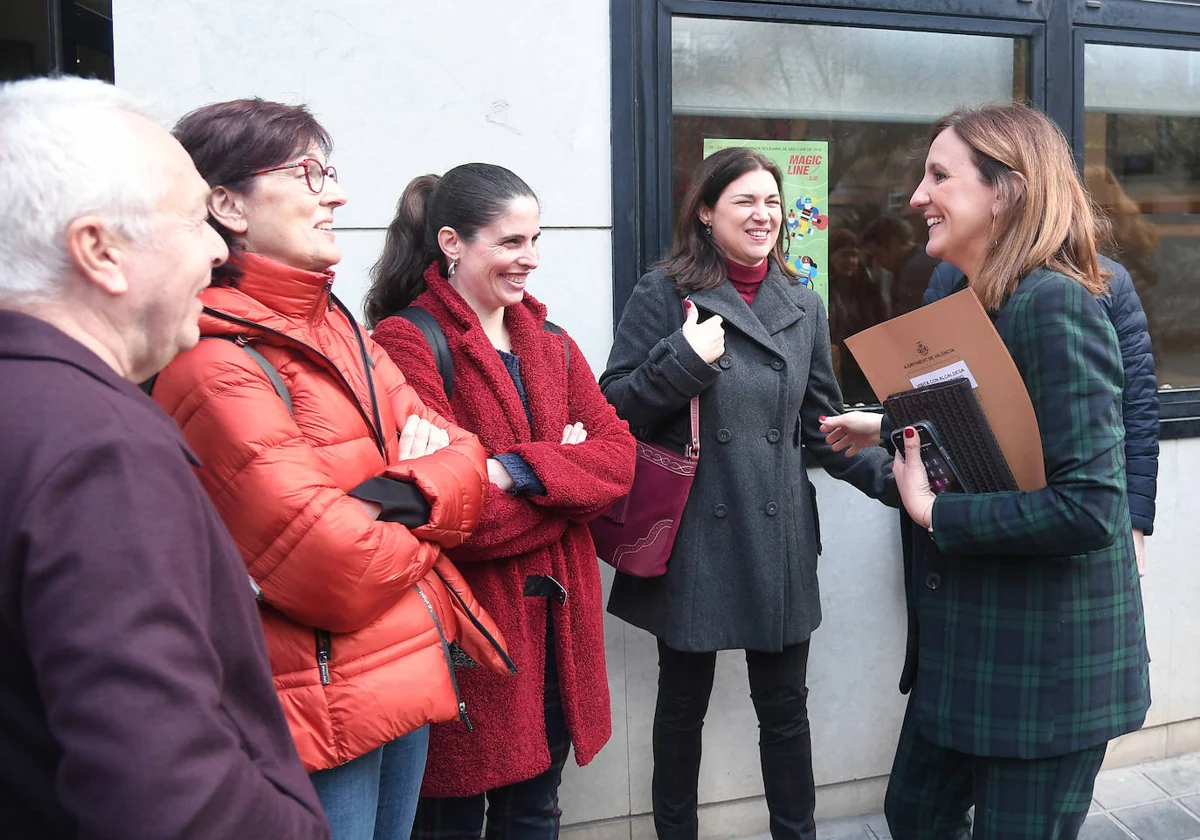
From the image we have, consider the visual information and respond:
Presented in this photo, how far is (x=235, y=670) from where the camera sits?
3.76ft

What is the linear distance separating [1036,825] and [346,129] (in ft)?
8.06

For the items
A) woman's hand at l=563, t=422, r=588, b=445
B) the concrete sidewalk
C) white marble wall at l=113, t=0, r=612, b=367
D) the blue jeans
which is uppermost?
white marble wall at l=113, t=0, r=612, b=367

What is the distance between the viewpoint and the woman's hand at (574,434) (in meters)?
2.48

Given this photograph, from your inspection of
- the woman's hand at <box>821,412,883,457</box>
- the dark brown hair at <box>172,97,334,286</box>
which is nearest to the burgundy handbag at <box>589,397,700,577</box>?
the woman's hand at <box>821,412,883,457</box>

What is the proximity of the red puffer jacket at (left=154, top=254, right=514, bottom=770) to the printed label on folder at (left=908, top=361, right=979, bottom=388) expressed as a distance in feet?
3.17

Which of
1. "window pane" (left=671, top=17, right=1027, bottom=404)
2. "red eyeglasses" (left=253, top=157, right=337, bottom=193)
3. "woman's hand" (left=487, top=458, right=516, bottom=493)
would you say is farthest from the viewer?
"window pane" (left=671, top=17, right=1027, bottom=404)

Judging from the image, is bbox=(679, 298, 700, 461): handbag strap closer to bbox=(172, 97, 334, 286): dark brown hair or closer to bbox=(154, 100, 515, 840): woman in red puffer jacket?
bbox=(154, 100, 515, 840): woman in red puffer jacket

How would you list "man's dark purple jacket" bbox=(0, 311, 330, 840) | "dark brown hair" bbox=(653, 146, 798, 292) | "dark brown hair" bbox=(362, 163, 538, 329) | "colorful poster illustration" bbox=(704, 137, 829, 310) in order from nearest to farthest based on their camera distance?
"man's dark purple jacket" bbox=(0, 311, 330, 840) → "dark brown hair" bbox=(362, 163, 538, 329) → "dark brown hair" bbox=(653, 146, 798, 292) → "colorful poster illustration" bbox=(704, 137, 829, 310)

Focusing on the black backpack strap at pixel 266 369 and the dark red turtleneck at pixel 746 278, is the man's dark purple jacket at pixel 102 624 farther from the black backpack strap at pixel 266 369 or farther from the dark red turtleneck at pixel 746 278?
the dark red turtleneck at pixel 746 278

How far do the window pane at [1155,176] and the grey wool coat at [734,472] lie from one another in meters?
1.84

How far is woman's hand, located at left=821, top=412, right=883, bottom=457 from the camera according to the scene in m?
2.79

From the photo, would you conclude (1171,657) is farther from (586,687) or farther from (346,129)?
(346,129)

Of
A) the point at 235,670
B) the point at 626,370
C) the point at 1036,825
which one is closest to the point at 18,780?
the point at 235,670

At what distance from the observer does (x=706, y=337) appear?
2.77 m
